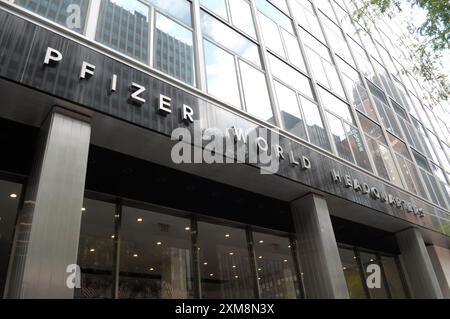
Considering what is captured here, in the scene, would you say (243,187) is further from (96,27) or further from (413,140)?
(413,140)

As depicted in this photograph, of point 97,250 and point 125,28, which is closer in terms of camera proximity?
point 97,250

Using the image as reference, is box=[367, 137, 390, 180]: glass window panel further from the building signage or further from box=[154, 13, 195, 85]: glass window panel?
box=[154, 13, 195, 85]: glass window panel

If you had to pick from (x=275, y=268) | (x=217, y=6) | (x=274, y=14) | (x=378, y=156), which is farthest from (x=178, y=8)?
(x=378, y=156)

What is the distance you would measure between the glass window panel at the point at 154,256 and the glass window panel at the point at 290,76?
6108 millimetres

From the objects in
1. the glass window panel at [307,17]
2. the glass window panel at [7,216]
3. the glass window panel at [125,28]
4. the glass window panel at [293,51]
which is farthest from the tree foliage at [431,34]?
the glass window panel at [7,216]

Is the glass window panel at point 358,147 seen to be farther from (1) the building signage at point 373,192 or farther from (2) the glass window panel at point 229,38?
(2) the glass window panel at point 229,38

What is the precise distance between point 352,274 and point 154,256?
884 cm

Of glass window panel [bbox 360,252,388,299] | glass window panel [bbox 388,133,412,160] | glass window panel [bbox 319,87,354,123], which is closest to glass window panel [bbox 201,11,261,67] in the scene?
glass window panel [bbox 319,87,354,123]

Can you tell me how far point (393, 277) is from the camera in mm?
16047

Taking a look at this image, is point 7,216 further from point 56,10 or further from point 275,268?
point 275,268

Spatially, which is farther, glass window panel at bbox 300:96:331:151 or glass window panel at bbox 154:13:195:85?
glass window panel at bbox 300:96:331:151

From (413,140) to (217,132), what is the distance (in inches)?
629

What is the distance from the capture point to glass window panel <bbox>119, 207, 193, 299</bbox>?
8102mm

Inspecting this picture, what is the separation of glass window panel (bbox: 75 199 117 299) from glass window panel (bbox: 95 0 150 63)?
3567 millimetres
